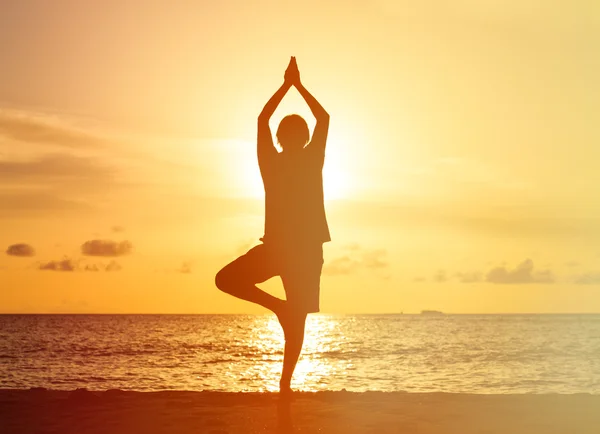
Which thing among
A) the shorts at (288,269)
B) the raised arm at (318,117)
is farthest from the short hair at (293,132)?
the shorts at (288,269)

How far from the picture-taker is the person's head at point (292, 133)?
6.87 metres

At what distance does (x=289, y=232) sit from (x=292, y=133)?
0.99 meters

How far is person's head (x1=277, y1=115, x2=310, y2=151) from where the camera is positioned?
6.87 meters

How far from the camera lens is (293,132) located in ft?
22.5

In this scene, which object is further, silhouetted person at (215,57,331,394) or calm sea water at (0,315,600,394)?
calm sea water at (0,315,600,394)

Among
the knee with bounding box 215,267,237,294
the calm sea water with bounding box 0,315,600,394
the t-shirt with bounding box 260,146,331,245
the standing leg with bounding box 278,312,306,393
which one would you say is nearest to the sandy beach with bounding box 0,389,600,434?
the standing leg with bounding box 278,312,306,393

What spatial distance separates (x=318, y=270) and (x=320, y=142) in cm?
126

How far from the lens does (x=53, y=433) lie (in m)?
6.02

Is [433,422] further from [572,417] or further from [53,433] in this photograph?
[53,433]

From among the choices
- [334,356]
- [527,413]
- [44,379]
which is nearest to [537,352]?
[334,356]

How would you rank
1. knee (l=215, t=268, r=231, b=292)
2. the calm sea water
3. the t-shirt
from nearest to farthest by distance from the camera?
knee (l=215, t=268, r=231, b=292), the t-shirt, the calm sea water

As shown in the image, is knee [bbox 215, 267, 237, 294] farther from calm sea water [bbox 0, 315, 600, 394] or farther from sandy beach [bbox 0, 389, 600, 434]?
calm sea water [bbox 0, 315, 600, 394]

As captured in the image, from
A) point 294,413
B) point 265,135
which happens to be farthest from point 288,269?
point 294,413

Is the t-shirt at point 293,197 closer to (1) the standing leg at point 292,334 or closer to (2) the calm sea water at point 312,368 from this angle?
(1) the standing leg at point 292,334
